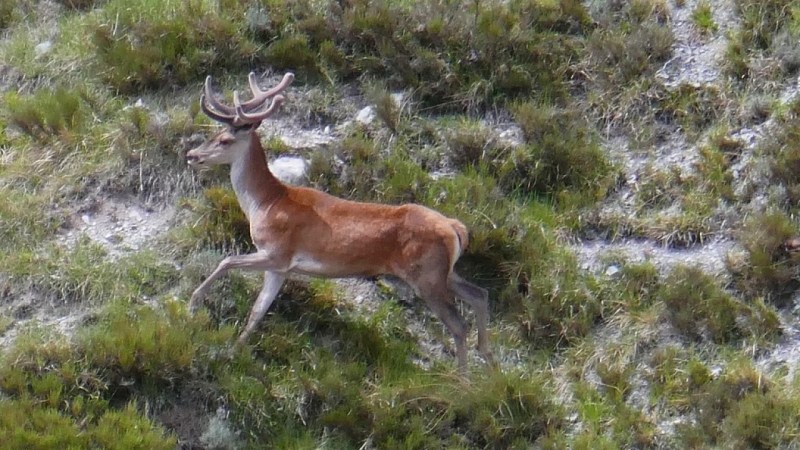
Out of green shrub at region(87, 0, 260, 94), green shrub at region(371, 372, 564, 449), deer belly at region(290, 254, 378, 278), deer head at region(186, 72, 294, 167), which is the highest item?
deer head at region(186, 72, 294, 167)

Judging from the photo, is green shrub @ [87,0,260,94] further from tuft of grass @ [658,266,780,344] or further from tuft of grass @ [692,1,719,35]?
tuft of grass @ [658,266,780,344]

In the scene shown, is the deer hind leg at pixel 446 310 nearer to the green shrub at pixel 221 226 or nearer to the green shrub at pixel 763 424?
the green shrub at pixel 221 226

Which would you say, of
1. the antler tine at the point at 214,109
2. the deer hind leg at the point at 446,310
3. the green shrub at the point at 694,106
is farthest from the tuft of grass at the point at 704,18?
the antler tine at the point at 214,109

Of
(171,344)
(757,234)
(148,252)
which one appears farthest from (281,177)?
(757,234)

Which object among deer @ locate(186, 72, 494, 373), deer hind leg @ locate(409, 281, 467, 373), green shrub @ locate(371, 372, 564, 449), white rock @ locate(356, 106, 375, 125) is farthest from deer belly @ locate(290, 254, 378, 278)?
white rock @ locate(356, 106, 375, 125)

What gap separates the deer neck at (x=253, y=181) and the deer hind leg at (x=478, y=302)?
1581 millimetres

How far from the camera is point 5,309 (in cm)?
1167

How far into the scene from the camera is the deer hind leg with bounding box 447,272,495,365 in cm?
1131

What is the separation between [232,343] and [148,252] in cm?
129

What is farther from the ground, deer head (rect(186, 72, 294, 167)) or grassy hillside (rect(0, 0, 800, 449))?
deer head (rect(186, 72, 294, 167))

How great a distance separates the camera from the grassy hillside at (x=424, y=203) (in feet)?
35.4

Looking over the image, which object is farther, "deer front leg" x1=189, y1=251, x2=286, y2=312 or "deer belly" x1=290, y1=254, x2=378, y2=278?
"deer front leg" x1=189, y1=251, x2=286, y2=312

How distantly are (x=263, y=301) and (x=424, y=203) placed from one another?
179 cm

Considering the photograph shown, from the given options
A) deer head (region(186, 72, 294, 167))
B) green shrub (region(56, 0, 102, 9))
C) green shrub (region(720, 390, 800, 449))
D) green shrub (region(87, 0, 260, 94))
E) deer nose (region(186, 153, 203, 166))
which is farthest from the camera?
green shrub (region(56, 0, 102, 9))
